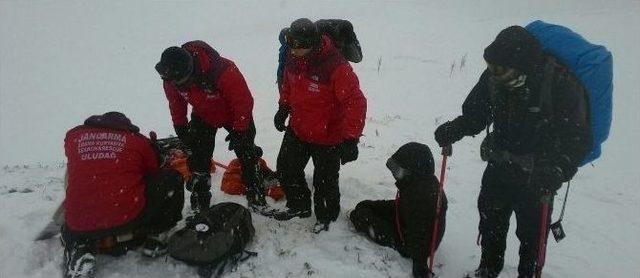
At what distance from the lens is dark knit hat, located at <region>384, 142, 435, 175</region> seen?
4.34 metres

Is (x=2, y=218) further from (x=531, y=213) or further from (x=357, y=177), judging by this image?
(x=531, y=213)

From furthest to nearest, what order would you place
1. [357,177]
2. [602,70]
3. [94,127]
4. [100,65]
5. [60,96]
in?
[100,65] → [60,96] → [357,177] → [94,127] → [602,70]

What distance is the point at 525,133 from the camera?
350cm

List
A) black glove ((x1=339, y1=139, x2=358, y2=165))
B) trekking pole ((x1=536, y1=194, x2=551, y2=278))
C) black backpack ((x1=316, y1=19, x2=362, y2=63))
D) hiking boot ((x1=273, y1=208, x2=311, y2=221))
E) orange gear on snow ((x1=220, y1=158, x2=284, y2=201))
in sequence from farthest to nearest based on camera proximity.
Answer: orange gear on snow ((x1=220, y1=158, x2=284, y2=201))
hiking boot ((x1=273, y1=208, x2=311, y2=221))
black backpack ((x1=316, y1=19, x2=362, y2=63))
black glove ((x1=339, y1=139, x2=358, y2=165))
trekking pole ((x1=536, y1=194, x2=551, y2=278))

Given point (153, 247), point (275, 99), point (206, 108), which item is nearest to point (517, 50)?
point (206, 108)

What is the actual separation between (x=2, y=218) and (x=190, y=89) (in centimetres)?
239

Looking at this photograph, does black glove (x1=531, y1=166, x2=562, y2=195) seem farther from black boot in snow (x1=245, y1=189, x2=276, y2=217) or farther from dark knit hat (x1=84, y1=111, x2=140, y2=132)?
dark knit hat (x1=84, y1=111, x2=140, y2=132)

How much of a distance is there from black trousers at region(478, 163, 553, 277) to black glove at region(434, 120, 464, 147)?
387mm

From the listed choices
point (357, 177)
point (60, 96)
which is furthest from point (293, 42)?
point (60, 96)

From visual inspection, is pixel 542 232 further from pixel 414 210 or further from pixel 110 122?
pixel 110 122

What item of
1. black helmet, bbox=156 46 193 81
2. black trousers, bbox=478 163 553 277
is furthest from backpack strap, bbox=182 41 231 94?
black trousers, bbox=478 163 553 277

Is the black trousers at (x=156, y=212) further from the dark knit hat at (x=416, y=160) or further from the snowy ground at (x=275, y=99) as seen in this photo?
the dark knit hat at (x=416, y=160)

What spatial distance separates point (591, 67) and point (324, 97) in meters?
2.27

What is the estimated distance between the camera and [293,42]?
415 cm
